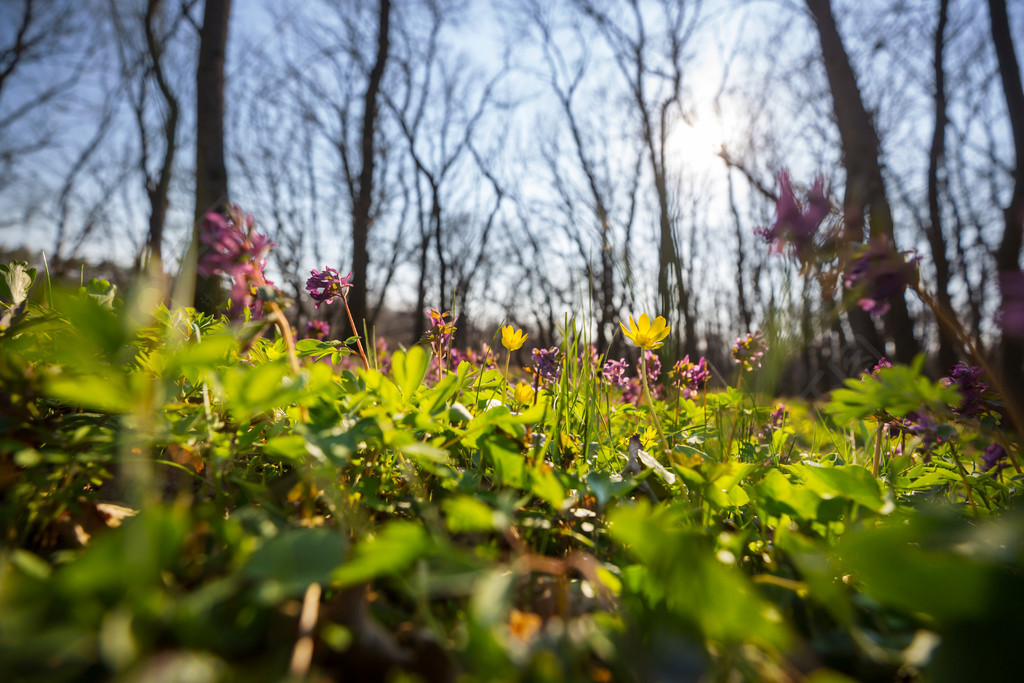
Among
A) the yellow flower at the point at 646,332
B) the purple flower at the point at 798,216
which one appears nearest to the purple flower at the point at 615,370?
the yellow flower at the point at 646,332

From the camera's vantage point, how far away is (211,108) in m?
4.12

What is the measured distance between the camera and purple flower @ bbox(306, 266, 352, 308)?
4.64ft

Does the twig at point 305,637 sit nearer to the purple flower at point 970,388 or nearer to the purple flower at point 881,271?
the purple flower at point 881,271

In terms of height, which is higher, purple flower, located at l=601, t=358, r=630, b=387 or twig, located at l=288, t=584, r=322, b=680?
purple flower, located at l=601, t=358, r=630, b=387

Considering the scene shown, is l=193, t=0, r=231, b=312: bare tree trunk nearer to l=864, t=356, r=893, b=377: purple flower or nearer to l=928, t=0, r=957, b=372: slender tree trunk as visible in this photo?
l=864, t=356, r=893, b=377: purple flower

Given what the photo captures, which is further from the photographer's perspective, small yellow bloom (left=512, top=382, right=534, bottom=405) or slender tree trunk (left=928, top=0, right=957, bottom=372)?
slender tree trunk (left=928, top=0, right=957, bottom=372)

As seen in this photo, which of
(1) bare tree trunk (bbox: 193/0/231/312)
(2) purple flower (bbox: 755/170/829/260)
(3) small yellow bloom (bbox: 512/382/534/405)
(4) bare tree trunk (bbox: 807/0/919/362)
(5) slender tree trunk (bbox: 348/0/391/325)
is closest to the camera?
(2) purple flower (bbox: 755/170/829/260)

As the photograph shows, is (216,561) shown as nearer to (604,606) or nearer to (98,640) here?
(98,640)

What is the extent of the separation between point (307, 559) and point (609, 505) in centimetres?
56

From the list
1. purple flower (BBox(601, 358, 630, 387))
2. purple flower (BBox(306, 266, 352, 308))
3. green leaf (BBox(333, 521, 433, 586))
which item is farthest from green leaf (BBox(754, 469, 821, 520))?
purple flower (BBox(601, 358, 630, 387))

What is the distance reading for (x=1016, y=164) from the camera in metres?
5.43

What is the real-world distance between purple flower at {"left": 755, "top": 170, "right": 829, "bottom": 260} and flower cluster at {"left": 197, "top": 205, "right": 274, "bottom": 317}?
1.04 m

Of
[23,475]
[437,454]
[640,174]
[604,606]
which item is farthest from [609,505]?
[640,174]

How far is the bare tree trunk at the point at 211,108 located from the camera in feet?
12.7
